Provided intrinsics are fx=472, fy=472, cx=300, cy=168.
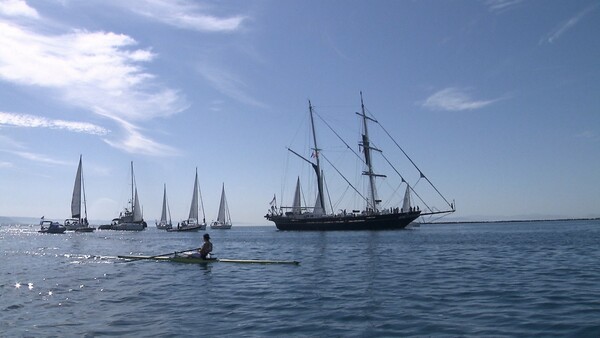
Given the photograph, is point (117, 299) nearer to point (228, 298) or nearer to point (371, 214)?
point (228, 298)

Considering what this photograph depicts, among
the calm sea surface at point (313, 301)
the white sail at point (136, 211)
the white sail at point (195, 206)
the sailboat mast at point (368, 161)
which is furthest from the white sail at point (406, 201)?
the calm sea surface at point (313, 301)

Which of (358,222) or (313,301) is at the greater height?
(313,301)

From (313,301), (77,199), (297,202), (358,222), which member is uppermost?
(77,199)

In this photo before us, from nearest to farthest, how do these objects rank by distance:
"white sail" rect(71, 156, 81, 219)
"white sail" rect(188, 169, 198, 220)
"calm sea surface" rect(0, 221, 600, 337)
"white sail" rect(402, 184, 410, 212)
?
"calm sea surface" rect(0, 221, 600, 337)
"white sail" rect(402, 184, 410, 212)
"white sail" rect(71, 156, 81, 219)
"white sail" rect(188, 169, 198, 220)

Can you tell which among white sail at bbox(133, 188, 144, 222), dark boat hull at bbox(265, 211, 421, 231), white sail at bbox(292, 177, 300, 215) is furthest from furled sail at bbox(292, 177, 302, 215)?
white sail at bbox(133, 188, 144, 222)

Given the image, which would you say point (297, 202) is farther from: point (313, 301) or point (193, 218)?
point (313, 301)

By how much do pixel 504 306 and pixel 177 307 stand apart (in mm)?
13003

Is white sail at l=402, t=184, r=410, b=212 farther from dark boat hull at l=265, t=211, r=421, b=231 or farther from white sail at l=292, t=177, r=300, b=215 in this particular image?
white sail at l=292, t=177, r=300, b=215

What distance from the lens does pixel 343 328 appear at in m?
15.2

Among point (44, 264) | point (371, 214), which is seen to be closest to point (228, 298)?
point (44, 264)

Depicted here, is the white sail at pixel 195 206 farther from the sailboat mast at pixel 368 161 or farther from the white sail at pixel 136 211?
the sailboat mast at pixel 368 161

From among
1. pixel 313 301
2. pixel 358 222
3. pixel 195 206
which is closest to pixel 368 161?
pixel 358 222

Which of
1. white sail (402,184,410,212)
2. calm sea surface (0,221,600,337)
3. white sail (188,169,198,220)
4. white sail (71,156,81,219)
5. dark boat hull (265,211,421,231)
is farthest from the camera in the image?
white sail (188,169,198,220)

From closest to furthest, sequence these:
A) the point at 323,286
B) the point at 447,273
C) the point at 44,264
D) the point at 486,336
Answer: the point at 486,336, the point at 323,286, the point at 447,273, the point at 44,264
